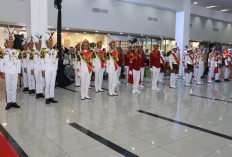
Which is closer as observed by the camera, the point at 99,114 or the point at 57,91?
the point at 99,114

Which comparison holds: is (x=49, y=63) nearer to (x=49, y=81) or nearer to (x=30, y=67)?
(x=49, y=81)

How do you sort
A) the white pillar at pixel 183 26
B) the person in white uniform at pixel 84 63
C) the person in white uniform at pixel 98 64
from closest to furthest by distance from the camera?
the person in white uniform at pixel 84 63 → the person in white uniform at pixel 98 64 → the white pillar at pixel 183 26

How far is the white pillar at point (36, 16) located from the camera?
26.3 ft

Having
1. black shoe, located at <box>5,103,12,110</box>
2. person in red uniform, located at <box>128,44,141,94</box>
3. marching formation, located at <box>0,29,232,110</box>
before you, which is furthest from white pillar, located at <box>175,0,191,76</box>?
black shoe, located at <box>5,103,12,110</box>

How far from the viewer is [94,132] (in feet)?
13.6

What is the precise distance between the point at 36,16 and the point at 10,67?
10.6ft

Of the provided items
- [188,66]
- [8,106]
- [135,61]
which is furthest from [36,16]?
[188,66]

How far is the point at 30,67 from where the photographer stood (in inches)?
301

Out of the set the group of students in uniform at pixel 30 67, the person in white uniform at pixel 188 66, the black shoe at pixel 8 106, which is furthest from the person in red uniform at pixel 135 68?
the black shoe at pixel 8 106

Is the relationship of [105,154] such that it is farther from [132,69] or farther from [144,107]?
[132,69]

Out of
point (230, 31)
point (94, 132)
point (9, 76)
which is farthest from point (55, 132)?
point (230, 31)

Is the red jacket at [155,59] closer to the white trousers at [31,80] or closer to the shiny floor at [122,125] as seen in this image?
the shiny floor at [122,125]

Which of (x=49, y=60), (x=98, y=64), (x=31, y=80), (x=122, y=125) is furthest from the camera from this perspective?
(x=98, y=64)

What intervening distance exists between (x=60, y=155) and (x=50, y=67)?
3.46m
